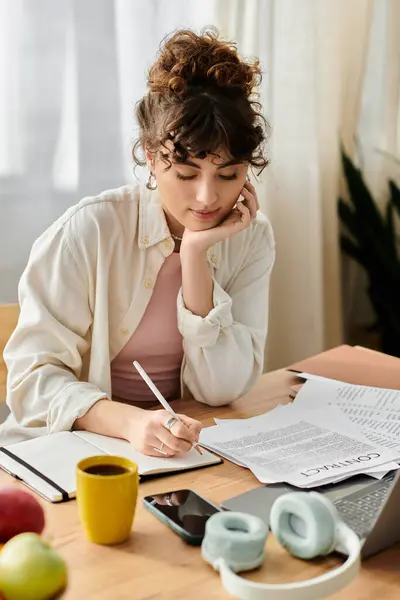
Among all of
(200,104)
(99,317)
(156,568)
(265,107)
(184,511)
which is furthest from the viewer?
(265,107)

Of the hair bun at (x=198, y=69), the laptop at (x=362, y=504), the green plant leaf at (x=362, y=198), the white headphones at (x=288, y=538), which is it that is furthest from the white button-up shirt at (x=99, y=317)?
the green plant leaf at (x=362, y=198)

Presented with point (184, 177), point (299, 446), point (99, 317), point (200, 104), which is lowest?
point (299, 446)

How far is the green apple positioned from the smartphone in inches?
7.2

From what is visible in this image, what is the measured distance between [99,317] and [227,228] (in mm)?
278

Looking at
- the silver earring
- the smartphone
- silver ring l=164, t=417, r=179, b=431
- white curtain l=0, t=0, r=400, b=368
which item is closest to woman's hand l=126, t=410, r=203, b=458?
silver ring l=164, t=417, r=179, b=431

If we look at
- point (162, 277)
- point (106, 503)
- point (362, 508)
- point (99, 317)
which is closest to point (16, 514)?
point (106, 503)

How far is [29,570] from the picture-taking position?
766 millimetres

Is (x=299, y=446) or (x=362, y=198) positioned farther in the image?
(x=362, y=198)

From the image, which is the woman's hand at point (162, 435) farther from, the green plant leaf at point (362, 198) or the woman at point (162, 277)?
the green plant leaf at point (362, 198)

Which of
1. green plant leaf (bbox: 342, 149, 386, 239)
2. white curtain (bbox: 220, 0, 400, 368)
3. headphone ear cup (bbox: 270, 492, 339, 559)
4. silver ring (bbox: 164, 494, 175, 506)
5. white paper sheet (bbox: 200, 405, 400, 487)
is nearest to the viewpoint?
headphone ear cup (bbox: 270, 492, 339, 559)

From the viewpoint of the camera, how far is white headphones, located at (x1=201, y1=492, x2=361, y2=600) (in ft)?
2.71

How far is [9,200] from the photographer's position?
1965 millimetres

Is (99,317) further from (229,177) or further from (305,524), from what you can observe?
(305,524)

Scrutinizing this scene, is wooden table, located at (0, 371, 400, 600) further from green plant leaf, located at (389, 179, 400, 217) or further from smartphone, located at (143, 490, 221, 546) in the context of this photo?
green plant leaf, located at (389, 179, 400, 217)
